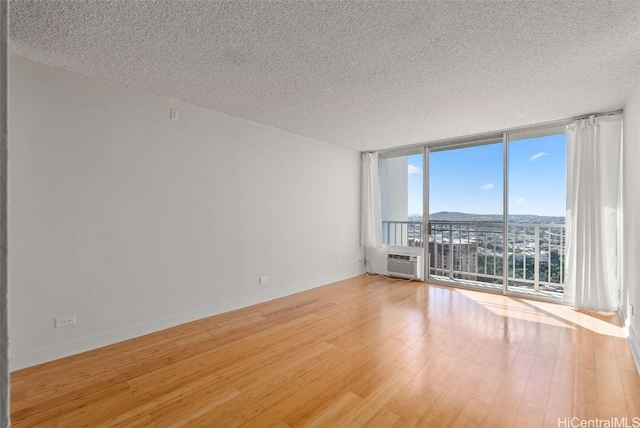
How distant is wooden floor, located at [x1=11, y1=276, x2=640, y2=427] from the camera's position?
1803mm

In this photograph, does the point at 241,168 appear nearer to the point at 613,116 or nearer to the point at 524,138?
the point at 524,138

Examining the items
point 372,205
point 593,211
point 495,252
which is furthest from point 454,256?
point 593,211

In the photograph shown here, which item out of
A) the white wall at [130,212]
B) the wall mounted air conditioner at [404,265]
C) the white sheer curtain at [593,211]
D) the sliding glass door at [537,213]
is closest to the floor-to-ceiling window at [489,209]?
the sliding glass door at [537,213]

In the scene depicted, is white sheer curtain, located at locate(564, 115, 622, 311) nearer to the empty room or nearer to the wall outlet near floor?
the empty room

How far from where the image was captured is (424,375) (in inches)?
87.4

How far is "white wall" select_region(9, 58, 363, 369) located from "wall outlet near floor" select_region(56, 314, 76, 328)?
4 cm

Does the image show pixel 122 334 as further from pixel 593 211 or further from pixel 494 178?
pixel 593 211

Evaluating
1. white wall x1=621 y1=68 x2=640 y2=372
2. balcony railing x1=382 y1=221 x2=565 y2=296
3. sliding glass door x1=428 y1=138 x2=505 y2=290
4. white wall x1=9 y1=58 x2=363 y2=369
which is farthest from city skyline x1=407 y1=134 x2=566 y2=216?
white wall x1=9 y1=58 x2=363 y2=369

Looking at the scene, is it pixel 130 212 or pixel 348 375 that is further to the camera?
pixel 130 212

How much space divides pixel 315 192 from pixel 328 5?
329cm

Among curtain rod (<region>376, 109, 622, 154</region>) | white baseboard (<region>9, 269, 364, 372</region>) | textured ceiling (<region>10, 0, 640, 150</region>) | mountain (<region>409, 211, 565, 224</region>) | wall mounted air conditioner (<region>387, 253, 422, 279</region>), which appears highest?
textured ceiling (<region>10, 0, 640, 150</region>)

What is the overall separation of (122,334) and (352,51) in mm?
3300

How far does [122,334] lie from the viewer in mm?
2836

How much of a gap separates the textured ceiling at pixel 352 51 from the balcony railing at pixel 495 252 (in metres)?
1.85
